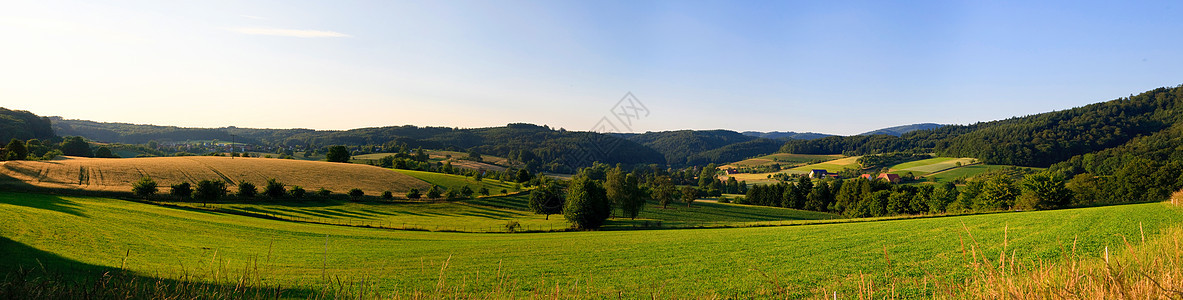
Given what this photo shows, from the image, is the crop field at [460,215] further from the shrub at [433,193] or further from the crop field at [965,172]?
the crop field at [965,172]

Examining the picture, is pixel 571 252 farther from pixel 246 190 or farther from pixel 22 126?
pixel 22 126

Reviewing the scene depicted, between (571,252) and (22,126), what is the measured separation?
182 meters

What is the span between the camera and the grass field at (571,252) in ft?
51.9

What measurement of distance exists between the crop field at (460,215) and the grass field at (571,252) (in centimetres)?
978

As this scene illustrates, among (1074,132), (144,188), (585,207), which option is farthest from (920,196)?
(1074,132)

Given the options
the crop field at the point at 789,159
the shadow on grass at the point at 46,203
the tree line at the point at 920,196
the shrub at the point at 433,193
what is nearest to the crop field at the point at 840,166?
the crop field at the point at 789,159

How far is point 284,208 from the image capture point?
5212 centimetres

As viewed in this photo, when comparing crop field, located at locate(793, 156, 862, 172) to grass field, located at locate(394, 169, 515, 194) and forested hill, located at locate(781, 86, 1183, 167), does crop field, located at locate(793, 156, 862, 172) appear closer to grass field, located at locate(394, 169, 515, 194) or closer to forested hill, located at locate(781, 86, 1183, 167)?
forested hill, located at locate(781, 86, 1183, 167)

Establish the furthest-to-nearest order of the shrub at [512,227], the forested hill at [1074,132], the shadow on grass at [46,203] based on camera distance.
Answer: the forested hill at [1074,132] → the shrub at [512,227] → the shadow on grass at [46,203]

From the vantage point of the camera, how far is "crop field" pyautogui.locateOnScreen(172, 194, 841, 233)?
47375 millimetres

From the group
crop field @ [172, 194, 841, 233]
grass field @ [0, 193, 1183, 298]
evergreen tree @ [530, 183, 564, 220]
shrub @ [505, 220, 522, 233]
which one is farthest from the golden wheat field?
shrub @ [505, 220, 522, 233]

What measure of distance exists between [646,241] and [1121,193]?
208ft

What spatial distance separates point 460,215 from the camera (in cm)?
5781

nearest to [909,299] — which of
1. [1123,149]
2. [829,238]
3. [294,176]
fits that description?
[829,238]
